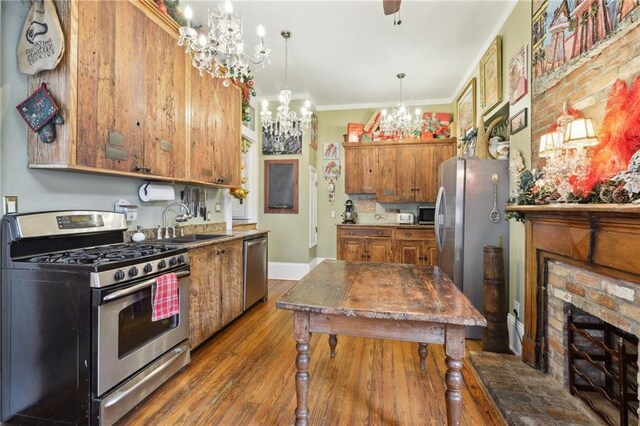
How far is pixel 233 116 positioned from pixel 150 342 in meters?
2.57

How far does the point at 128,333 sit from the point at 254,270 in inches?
71.9

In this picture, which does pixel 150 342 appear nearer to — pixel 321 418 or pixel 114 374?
pixel 114 374

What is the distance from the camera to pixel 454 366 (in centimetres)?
133

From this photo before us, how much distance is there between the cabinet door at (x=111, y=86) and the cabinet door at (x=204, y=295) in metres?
0.90

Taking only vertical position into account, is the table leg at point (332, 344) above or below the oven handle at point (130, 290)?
below

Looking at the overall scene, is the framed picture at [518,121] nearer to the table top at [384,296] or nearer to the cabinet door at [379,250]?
the table top at [384,296]

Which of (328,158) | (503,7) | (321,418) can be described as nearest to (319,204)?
(328,158)

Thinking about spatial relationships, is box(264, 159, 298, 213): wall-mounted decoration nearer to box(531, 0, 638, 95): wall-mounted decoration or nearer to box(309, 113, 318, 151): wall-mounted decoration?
box(309, 113, 318, 151): wall-mounted decoration

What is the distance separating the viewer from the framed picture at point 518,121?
260 cm

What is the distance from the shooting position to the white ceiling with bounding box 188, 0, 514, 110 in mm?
2875

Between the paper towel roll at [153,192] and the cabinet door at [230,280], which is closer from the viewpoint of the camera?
the paper towel roll at [153,192]

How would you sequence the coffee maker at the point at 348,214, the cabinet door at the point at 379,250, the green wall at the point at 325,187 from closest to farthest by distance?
the cabinet door at the point at 379,250, the coffee maker at the point at 348,214, the green wall at the point at 325,187

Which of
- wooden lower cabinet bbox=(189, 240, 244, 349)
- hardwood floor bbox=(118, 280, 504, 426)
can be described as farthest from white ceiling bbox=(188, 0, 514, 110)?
hardwood floor bbox=(118, 280, 504, 426)

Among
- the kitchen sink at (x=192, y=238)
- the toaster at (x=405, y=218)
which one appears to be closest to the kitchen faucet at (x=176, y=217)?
the kitchen sink at (x=192, y=238)
